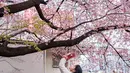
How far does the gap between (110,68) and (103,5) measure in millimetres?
3096

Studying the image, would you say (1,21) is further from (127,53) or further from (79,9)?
(127,53)

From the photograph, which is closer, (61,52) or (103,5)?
(103,5)

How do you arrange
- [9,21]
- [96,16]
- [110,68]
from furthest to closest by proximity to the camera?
[110,68], [96,16], [9,21]

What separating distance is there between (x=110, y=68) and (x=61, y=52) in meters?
1.68

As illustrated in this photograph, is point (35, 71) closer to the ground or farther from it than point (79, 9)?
closer to the ground

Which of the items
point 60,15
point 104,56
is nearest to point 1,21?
point 60,15

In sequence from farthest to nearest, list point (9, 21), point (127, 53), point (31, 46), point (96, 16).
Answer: point (127, 53) → point (96, 16) → point (9, 21) → point (31, 46)

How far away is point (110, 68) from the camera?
9570 mm

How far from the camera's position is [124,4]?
679cm

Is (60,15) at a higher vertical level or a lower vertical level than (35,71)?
higher

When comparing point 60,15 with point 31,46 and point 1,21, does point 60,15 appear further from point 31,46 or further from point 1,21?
point 31,46

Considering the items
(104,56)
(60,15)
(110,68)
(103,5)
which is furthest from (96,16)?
(110,68)

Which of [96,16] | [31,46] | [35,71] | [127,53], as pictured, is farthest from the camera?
[127,53]

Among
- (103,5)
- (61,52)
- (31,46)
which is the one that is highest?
(103,5)
